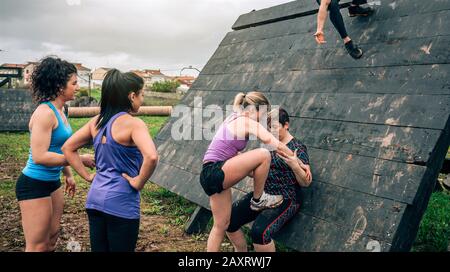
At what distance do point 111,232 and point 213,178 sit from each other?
3.51 ft

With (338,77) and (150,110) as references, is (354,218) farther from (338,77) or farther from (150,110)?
(150,110)

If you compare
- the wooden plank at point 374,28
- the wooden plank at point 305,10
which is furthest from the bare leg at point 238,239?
the wooden plank at point 305,10

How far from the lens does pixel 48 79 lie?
3338 millimetres

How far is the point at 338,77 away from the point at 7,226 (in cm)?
503

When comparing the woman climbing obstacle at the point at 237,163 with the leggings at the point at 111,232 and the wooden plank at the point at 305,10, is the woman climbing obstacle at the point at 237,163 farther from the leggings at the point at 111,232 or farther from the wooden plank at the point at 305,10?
the wooden plank at the point at 305,10

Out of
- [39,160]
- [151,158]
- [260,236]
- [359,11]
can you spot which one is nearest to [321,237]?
[260,236]

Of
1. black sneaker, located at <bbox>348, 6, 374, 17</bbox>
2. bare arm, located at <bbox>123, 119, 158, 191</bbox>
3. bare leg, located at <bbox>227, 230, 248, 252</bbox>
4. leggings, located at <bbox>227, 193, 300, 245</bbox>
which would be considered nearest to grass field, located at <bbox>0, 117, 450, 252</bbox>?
bare leg, located at <bbox>227, 230, 248, 252</bbox>

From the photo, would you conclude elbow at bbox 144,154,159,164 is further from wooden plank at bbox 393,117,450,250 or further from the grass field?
the grass field

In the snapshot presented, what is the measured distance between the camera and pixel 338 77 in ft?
14.7

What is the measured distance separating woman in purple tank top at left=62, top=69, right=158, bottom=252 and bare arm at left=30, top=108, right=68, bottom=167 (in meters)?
0.48

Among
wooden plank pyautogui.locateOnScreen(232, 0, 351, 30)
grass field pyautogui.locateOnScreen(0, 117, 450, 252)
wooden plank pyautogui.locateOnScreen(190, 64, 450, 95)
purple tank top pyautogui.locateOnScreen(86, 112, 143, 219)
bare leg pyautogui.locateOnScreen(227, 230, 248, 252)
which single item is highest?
wooden plank pyautogui.locateOnScreen(232, 0, 351, 30)

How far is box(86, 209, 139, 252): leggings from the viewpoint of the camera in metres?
2.66

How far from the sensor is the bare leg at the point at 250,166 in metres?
3.33
